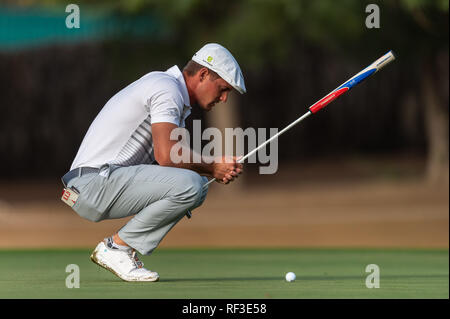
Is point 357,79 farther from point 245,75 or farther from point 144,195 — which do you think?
point 245,75

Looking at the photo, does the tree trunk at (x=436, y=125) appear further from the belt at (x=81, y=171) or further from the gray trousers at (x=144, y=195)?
the belt at (x=81, y=171)

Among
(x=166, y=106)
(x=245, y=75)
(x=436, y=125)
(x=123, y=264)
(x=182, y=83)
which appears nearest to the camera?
(x=166, y=106)

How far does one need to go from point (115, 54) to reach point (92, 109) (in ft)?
14.6

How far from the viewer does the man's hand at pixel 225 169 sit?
6.55 meters

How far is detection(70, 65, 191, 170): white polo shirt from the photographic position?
6.46m

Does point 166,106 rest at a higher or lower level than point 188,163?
higher

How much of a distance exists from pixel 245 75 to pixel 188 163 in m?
17.3

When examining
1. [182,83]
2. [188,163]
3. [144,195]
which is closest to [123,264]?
[144,195]

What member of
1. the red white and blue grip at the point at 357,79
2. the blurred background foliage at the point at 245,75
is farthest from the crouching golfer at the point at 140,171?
the blurred background foliage at the point at 245,75

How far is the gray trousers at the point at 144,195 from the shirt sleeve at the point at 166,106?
1.17 ft

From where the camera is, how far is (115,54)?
2016 cm

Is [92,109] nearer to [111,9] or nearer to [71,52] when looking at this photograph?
[71,52]

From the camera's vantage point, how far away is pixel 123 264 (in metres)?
6.47
